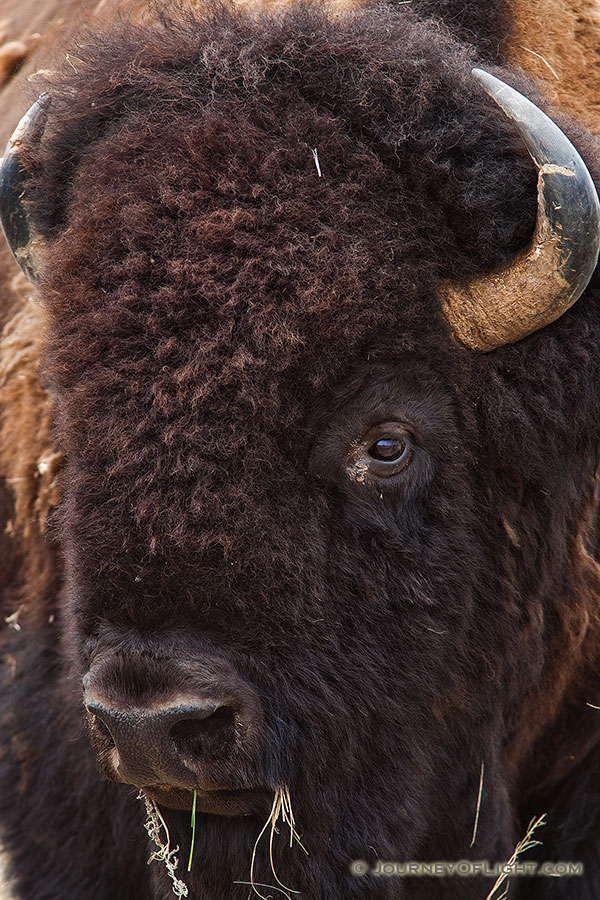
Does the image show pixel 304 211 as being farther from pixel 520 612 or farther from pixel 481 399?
pixel 520 612

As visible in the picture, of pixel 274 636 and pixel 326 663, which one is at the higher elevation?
pixel 274 636

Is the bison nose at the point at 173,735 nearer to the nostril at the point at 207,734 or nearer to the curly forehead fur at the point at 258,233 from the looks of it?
the nostril at the point at 207,734

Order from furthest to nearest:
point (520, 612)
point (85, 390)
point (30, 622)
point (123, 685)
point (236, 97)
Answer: point (30, 622) < point (520, 612) < point (236, 97) < point (85, 390) < point (123, 685)

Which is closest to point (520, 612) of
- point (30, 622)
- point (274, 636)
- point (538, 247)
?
point (274, 636)

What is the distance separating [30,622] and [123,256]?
184 cm

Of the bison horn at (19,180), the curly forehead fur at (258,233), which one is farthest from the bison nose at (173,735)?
the bison horn at (19,180)

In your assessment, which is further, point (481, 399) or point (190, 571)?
point (481, 399)

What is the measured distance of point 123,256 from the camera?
A: 7.82ft


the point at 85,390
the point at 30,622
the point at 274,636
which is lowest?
the point at 30,622
